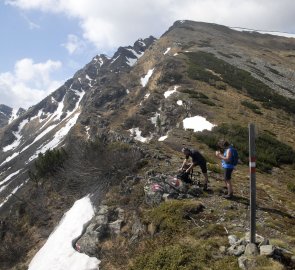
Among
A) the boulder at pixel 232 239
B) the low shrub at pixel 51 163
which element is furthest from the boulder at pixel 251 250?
the low shrub at pixel 51 163

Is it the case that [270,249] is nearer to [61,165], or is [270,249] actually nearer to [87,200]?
[87,200]

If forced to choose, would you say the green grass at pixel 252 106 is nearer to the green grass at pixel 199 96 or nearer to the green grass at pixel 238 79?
the green grass at pixel 238 79

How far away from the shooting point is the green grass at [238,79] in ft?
141

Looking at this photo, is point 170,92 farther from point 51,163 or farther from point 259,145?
point 51,163

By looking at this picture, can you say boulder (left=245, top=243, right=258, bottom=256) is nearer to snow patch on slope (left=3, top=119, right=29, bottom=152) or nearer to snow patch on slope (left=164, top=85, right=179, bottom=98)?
snow patch on slope (left=164, top=85, right=179, bottom=98)

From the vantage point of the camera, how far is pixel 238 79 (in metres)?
50.5

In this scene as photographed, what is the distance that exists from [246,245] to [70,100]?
600ft

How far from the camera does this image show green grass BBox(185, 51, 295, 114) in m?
43.0

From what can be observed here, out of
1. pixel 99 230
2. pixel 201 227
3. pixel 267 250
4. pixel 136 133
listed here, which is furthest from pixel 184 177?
pixel 136 133

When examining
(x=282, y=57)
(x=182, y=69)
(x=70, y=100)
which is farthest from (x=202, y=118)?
(x=70, y=100)

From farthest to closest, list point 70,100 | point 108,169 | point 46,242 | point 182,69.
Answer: point 70,100
point 182,69
point 108,169
point 46,242

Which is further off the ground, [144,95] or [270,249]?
[144,95]

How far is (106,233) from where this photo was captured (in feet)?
52.1

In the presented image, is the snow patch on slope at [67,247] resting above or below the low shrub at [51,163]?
below
